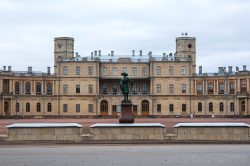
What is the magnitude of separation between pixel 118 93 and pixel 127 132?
201 ft

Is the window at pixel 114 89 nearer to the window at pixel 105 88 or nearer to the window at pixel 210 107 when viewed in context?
the window at pixel 105 88

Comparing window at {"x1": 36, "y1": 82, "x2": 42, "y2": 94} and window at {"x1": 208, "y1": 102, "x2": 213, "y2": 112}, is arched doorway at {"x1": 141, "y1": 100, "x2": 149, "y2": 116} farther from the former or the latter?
window at {"x1": 36, "y1": 82, "x2": 42, "y2": 94}

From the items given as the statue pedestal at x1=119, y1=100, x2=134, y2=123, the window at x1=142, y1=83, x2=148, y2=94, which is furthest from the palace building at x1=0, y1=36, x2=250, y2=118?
the statue pedestal at x1=119, y1=100, x2=134, y2=123

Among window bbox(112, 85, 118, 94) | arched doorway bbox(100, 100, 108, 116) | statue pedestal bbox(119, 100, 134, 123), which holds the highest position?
window bbox(112, 85, 118, 94)

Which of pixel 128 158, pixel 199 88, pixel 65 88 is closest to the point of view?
pixel 128 158

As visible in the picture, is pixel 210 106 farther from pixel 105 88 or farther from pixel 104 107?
pixel 105 88

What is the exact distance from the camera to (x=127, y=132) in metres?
23.9

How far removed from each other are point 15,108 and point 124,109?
5566 centimetres

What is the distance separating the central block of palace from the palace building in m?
58.0

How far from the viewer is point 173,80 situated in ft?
275

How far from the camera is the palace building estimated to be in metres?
82.0

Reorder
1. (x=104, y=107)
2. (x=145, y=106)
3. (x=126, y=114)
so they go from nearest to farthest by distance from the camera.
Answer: (x=126, y=114), (x=104, y=107), (x=145, y=106)

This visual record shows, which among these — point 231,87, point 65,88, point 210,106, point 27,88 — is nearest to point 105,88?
point 65,88

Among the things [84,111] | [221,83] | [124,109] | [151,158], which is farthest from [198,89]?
[151,158]
